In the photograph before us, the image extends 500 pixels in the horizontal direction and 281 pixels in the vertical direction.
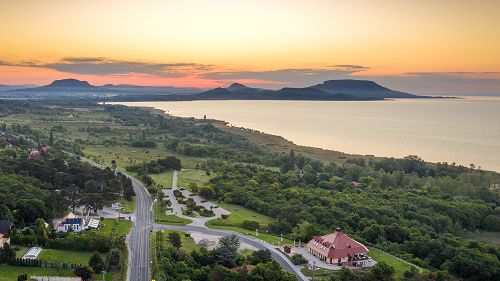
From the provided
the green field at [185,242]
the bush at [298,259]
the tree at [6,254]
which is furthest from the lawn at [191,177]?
the tree at [6,254]

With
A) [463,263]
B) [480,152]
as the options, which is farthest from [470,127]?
[463,263]

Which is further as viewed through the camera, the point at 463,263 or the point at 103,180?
the point at 103,180

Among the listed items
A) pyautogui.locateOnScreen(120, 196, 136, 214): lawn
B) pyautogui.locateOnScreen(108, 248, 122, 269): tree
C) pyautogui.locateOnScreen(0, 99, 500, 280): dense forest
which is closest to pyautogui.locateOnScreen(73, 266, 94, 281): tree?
pyautogui.locateOnScreen(108, 248, 122, 269): tree

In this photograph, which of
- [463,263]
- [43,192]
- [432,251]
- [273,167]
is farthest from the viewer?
[273,167]

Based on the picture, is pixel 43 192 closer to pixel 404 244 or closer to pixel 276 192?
pixel 276 192

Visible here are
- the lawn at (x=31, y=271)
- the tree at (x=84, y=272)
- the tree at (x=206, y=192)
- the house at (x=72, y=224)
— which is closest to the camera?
the lawn at (x=31, y=271)

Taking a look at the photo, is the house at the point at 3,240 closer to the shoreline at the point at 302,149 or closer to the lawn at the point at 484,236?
the lawn at the point at 484,236
